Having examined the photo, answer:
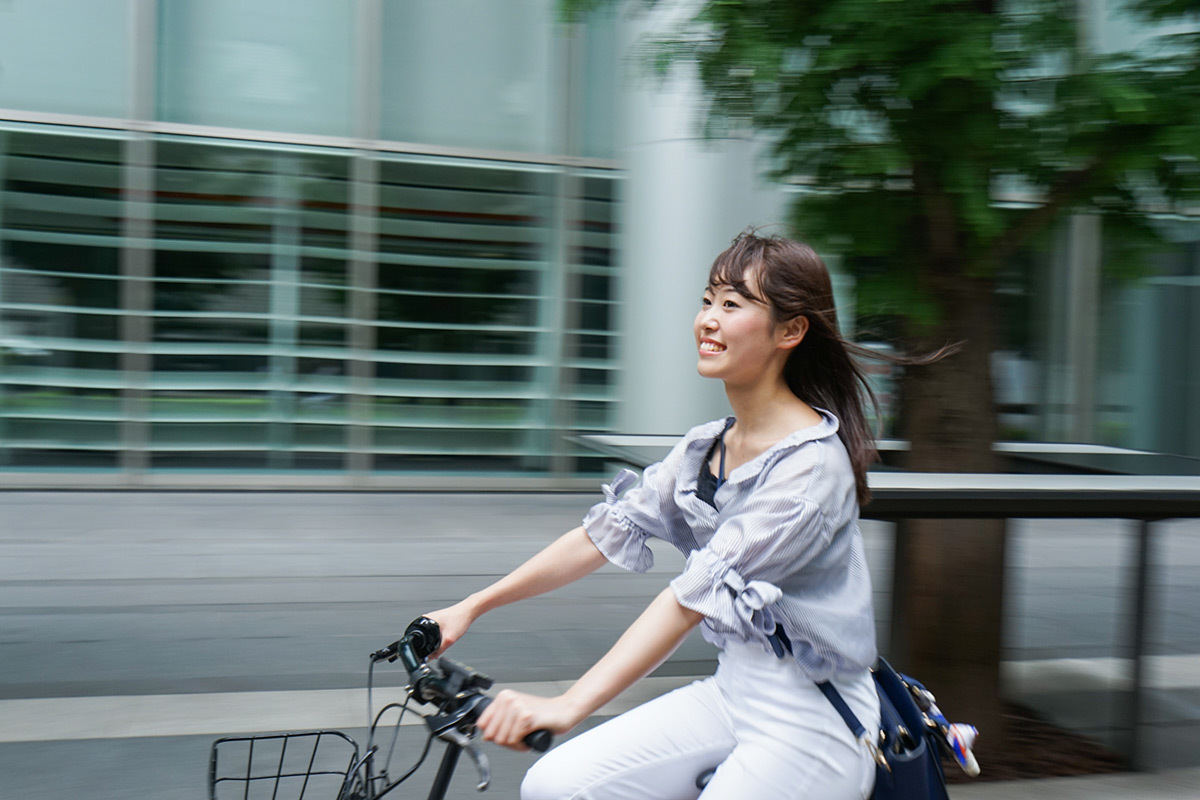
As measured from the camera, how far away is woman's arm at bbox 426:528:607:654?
210cm

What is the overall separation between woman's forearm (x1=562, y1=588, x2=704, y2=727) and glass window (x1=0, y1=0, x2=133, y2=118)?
10552mm

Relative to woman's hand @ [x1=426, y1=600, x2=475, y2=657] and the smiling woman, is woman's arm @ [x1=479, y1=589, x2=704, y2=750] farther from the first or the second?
woman's hand @ [x1=426, y1=600, x2=475, y2=657]

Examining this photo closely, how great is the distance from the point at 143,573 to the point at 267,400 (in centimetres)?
414

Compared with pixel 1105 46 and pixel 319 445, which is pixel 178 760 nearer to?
pixel 1105 46

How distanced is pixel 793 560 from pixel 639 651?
0.28m

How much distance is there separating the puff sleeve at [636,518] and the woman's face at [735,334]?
10.7 inches

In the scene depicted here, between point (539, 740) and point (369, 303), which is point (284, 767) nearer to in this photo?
point (539, 740)

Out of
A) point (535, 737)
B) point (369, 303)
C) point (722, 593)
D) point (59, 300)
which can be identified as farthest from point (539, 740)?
point (59, 300)

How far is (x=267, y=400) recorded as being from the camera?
1141 centimetres

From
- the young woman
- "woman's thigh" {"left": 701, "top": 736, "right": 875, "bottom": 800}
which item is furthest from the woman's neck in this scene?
"woman's thigh" {"left": 701, "top": 736, "right": 875, "bottom": 800}

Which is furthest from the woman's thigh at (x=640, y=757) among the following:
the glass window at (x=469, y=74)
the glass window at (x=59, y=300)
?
the glass window at (x=469, y=74)

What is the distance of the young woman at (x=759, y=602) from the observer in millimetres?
1816

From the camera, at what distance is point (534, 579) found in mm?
2172

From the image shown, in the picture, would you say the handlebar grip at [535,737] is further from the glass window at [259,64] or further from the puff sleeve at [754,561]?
the glass window at [259,64]
